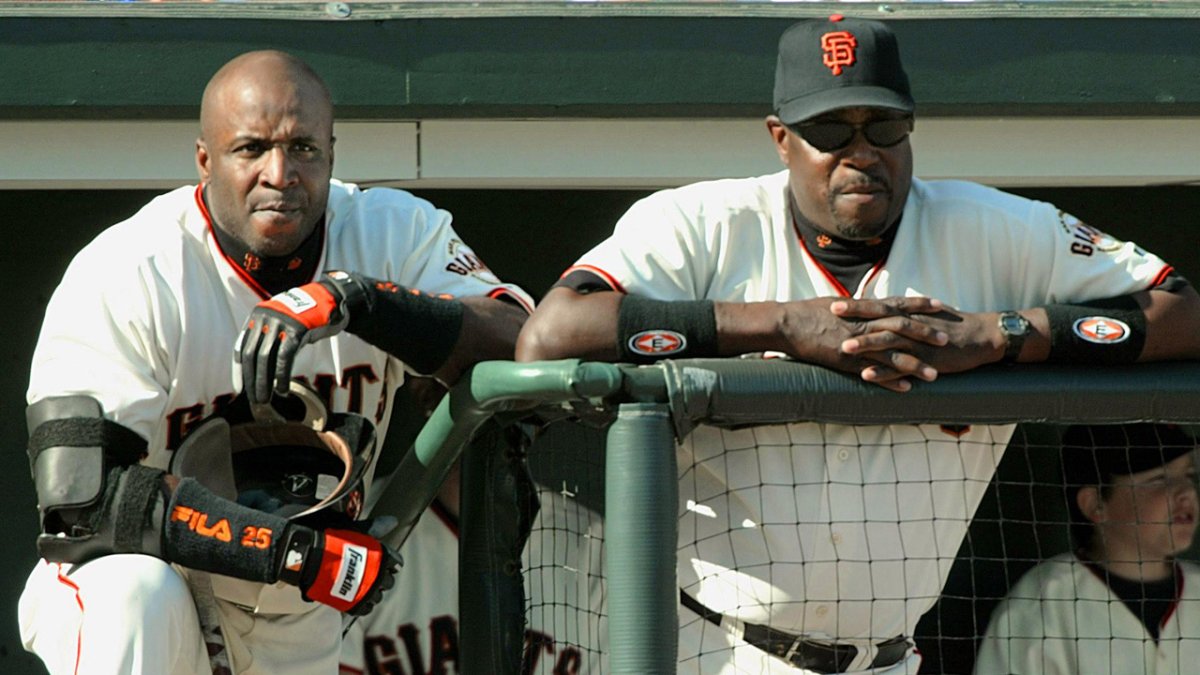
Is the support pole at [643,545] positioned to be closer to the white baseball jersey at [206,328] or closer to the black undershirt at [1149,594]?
the white baseball jersey at [206,328]

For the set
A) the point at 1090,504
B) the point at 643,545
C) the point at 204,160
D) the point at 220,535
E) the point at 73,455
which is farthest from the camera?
the point at 1090,504

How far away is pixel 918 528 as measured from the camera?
3086 millimetres

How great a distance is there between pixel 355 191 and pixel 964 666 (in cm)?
207

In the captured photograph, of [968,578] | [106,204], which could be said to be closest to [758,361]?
[968,578]

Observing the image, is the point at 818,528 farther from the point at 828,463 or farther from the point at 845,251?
the point at 845,251

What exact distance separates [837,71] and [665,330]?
25.9 inches

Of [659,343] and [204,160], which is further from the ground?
[204,160]

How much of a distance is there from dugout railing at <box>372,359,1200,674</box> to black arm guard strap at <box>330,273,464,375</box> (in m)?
0.14

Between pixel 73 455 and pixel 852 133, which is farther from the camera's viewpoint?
pixel 852 133

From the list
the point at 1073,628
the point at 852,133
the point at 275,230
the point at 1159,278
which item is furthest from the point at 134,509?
the point at 1073,628

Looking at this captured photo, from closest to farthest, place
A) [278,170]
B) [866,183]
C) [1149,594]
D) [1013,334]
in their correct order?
[1013,334], [866,183], [278,170], [1149,594]

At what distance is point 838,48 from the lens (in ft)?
10.5

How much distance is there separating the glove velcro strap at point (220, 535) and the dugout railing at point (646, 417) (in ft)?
0.94

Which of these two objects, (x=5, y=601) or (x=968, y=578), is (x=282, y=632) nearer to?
(x=5, y=601)
